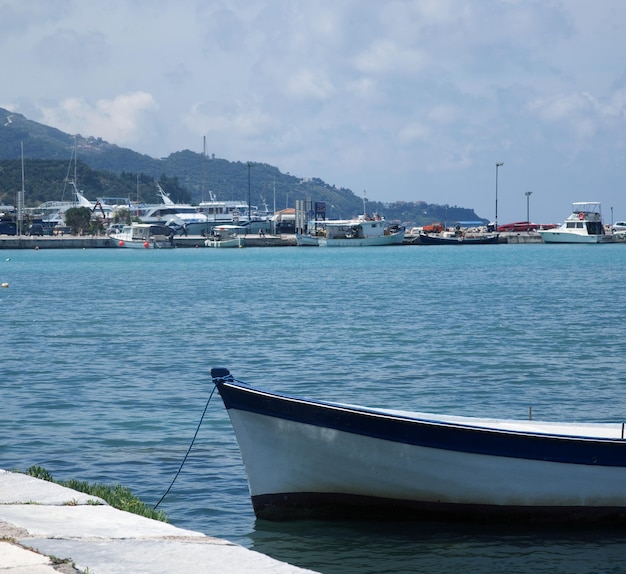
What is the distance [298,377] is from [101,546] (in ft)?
52.5

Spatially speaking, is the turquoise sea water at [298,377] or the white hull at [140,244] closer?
the turquoise sea water at [298,377]

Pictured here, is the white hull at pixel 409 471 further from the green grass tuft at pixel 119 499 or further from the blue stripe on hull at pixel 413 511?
the green grass tuft at pixel 119 499

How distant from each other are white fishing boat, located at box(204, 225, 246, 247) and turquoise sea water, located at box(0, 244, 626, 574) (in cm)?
9283

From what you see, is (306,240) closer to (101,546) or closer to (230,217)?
(230,217)

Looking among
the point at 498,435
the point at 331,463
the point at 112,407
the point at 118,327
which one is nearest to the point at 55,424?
the point at 112,407

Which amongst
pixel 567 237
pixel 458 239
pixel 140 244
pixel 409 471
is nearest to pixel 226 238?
pixel 140 244

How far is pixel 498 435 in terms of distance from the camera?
10.1 m

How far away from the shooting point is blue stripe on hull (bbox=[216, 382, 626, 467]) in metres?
10.1

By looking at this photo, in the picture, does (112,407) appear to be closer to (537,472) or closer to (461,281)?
(537,472)

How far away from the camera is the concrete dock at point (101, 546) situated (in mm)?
6410

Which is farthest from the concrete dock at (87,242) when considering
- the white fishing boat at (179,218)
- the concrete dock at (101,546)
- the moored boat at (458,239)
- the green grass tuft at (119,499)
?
the concrete dock at (101,546)

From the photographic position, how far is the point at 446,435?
10.1 metres

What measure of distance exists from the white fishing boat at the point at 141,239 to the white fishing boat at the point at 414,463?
138 m

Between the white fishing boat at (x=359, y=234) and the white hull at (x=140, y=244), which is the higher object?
the white fishing boat at (x=359, y=234)
